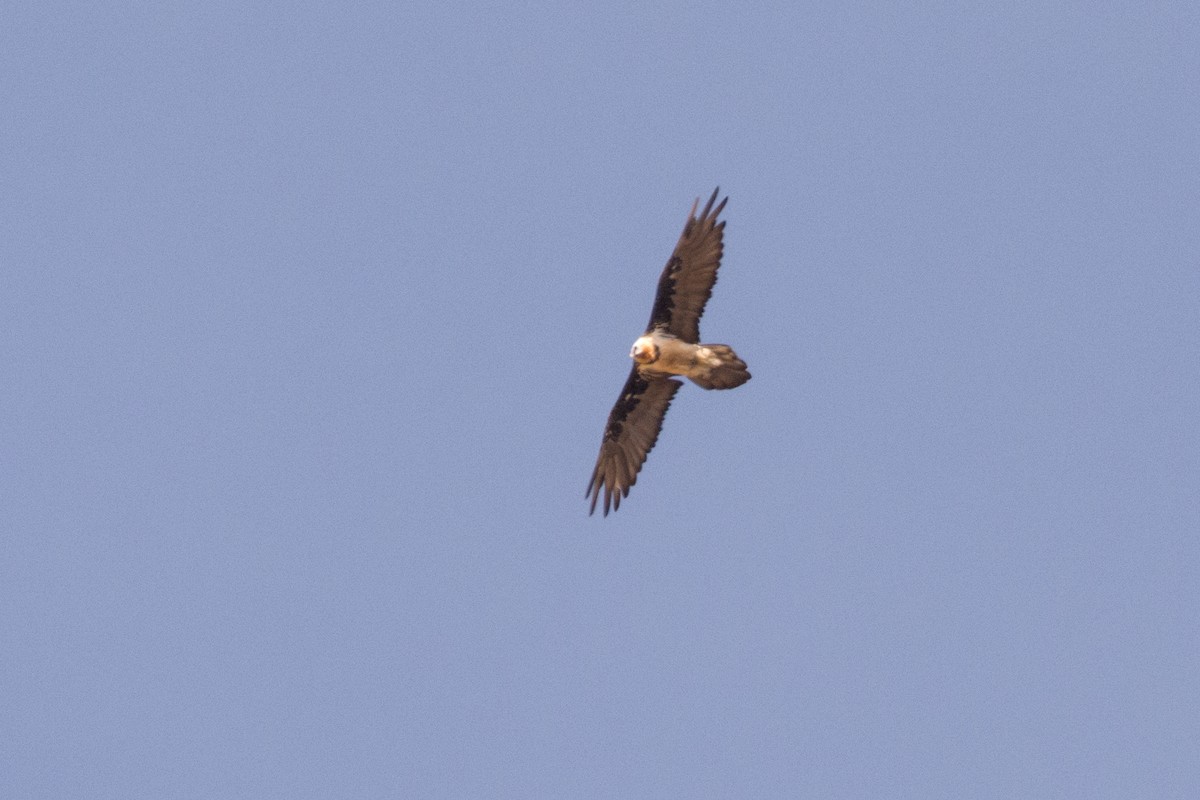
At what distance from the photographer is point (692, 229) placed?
32781 millimetres

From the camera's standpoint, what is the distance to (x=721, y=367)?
32750 millimetres

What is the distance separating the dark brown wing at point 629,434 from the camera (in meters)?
34.6

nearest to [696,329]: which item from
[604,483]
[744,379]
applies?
[744,379]

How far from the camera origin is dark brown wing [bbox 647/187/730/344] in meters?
32.8

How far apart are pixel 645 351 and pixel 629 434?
8.44 ft

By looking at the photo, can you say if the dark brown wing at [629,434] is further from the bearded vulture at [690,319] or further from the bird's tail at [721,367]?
the bird's tail at [721,367]

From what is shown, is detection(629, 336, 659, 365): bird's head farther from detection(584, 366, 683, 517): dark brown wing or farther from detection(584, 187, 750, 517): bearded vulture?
detection(584, 366, 683, 517): dark brown wing

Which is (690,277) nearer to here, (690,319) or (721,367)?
(690,319)

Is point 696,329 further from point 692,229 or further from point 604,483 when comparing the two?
point 604,483

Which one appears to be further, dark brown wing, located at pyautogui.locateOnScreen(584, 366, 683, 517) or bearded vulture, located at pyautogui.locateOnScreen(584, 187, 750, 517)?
dark brown wing, located at pyautogui.locateOnScreen(584, 366, 683, 517)

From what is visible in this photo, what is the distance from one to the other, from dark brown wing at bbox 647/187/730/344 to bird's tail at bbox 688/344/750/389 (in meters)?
0.43

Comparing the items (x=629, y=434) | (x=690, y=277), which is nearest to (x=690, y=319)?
(x=690, y=277)

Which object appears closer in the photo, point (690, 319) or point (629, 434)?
point (690, 319)

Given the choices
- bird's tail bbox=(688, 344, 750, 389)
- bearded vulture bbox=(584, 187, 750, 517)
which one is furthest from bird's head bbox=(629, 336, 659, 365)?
Answer: bird's tail bbox=(688, 344, 750, 389)
